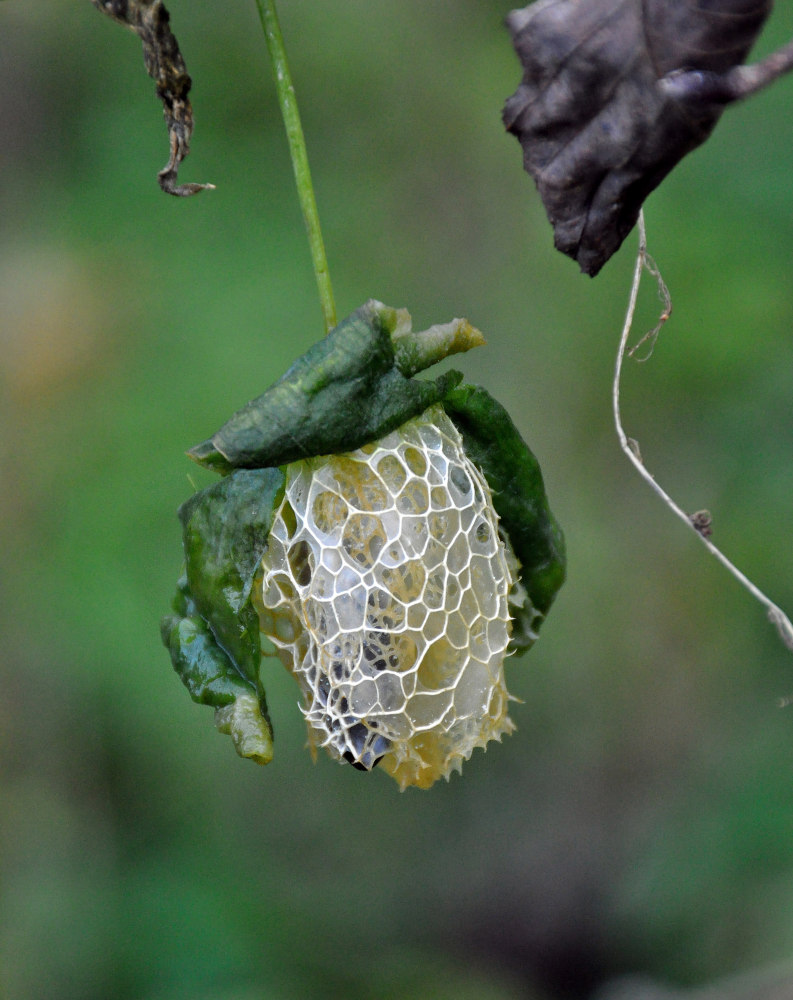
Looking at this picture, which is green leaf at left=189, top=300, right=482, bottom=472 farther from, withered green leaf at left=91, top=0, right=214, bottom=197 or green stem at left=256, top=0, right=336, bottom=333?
withered green leaf at left=91, top=0, right=214, bottom=197

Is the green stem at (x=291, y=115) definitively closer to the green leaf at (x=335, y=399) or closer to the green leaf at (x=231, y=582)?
the green leaf at (x=335, y=399)

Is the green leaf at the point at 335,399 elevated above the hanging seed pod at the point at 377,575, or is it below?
above

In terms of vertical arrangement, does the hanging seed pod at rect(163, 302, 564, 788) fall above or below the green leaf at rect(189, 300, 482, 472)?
below

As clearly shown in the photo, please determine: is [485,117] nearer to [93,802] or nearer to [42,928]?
[93,802]

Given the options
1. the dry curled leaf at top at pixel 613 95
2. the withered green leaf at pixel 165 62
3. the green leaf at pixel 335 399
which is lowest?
the green leaf at pixel 335 399

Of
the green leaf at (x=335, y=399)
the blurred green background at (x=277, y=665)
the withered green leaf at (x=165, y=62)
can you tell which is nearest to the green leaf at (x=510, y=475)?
the green leaf at (x=335, y=399)

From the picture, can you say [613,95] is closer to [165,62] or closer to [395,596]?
[165,62]

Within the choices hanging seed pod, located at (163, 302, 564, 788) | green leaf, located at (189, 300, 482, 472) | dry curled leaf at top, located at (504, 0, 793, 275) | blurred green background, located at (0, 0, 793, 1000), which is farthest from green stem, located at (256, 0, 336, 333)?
blurred green background, located at (0, 0, 793, 1000)
